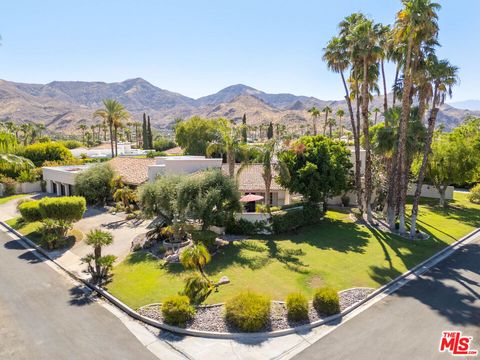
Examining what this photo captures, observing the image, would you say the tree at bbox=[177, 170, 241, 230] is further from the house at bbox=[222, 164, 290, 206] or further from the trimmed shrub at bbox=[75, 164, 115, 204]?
the trimmed shrub at bbox=[75, 164, 115, 204]

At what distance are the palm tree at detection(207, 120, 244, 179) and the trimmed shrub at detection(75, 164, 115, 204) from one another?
52.5 feet

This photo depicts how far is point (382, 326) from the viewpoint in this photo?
14.6 m

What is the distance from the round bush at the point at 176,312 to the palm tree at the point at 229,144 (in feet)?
49.4

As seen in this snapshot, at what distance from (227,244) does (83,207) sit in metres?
13.2

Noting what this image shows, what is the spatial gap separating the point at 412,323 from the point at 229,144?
19.1 meters

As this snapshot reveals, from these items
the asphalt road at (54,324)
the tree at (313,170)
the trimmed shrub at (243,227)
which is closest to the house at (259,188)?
the tree at (313,170)

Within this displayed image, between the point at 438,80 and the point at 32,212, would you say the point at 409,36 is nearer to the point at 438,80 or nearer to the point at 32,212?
the point at 438,80

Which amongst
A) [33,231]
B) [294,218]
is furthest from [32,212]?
[294,218]

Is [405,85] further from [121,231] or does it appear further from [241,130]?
[121,231]

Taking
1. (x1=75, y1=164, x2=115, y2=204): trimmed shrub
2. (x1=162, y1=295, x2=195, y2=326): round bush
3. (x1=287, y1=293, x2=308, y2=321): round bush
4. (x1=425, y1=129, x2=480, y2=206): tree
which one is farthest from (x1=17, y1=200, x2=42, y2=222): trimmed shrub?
(x1=425, y1=129, x2=480, y2=206): tree

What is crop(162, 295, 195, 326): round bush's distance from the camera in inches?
574

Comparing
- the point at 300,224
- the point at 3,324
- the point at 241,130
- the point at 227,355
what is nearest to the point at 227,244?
the point at 300,224

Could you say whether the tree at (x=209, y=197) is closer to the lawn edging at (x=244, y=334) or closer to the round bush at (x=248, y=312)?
the lawn edging at (x=244, y=334)

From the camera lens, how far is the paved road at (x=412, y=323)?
1278cm
